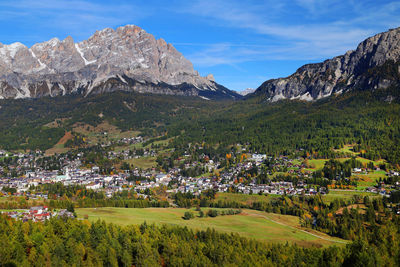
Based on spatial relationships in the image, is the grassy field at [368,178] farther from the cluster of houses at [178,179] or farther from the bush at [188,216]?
the bush at [188,216]

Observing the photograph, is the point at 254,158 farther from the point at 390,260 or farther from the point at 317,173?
the point at 390,260

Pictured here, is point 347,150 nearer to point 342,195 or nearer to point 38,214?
point 342,195

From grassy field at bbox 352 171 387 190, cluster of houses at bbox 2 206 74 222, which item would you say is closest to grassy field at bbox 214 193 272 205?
grassy field at bbox 352 171 387 190

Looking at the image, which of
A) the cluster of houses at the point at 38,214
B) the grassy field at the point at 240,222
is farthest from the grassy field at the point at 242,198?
the cluster of houses at the point at 38,214

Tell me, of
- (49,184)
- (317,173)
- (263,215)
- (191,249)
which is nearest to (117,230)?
(191,249)

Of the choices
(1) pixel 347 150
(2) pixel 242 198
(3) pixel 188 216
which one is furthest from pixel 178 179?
(1) pixel 347 150

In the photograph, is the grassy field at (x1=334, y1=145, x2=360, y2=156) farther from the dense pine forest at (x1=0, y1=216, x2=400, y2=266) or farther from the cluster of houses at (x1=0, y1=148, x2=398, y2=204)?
the dense pine forest at (x1=0, y1=216, x2=400, y2=266)

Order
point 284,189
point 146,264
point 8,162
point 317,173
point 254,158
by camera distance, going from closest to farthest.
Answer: point 146,264
point 284,189
point 317,173
point 254,158
point 8,162
